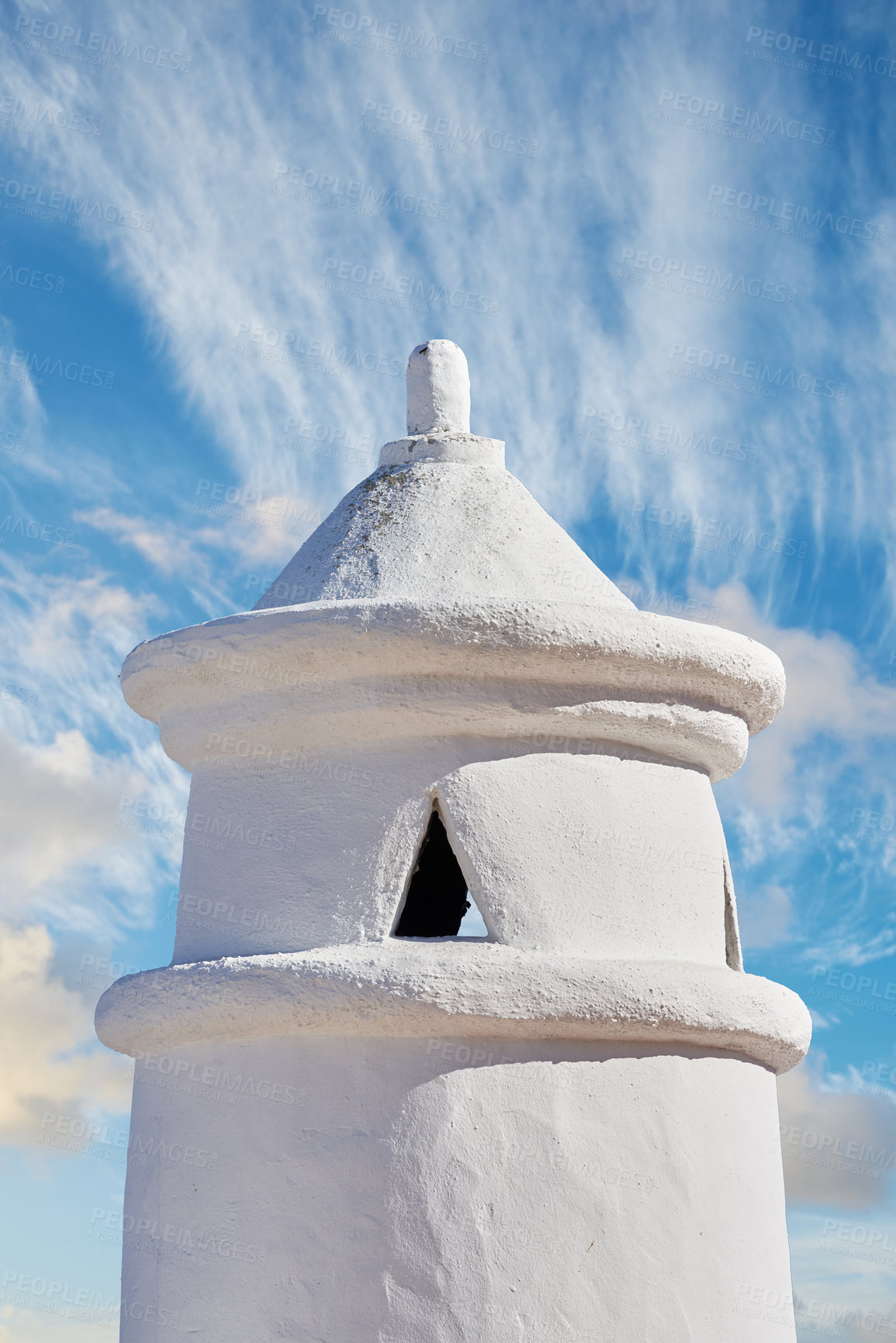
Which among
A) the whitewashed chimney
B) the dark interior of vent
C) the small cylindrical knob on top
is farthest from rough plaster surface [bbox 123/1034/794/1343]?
the small cylindrical knob on top

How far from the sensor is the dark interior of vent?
15.8ft

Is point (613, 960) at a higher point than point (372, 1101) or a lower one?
higher

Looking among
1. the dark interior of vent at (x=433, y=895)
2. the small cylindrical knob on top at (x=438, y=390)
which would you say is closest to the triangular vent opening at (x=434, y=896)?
the dark interior of vent at (x=433, y=895)

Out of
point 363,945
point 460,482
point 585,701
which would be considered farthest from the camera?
point 460,482

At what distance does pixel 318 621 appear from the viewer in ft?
12.7

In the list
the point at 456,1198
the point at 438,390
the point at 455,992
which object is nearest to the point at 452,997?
the point at 455,992

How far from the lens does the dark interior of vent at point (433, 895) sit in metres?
4.81

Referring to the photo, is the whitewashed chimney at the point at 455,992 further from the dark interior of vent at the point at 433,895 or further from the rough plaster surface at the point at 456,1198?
the dark interior of vent at the point at 433,895

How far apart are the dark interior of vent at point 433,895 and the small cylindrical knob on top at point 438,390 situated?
5.31 feet

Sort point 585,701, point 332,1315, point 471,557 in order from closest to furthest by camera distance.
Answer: point 332,1315 < point 585,701 < point 471,557

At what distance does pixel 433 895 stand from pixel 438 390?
1962 mm

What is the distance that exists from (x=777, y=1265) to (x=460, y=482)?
2.79 meters

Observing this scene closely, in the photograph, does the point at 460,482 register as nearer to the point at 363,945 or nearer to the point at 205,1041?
the point at 363,945

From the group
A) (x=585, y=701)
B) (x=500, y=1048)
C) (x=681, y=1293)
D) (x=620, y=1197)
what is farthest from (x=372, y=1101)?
(x=585, y=701)
